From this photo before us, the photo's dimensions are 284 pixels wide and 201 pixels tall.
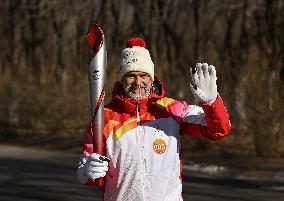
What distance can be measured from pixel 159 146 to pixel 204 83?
1.23 ft

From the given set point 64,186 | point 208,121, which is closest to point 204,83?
point 208,121

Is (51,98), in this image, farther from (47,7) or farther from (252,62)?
(47,7)

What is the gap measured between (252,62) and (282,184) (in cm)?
643

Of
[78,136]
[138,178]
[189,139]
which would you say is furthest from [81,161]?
[78,136]

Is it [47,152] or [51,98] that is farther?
[51,98]

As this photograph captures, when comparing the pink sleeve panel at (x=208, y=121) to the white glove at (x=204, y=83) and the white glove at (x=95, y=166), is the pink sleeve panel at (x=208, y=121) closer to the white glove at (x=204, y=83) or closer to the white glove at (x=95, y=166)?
the white glove at (x=204, y=83)

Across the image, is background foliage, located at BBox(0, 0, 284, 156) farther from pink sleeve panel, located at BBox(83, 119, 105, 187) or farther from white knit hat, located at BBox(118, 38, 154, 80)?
pink sleeve panel, located at BBox(83, 119, 105, 187)

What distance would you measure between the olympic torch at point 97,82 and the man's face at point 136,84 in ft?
0.57

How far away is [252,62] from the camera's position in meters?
19.4

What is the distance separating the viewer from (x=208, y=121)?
481 centimetres

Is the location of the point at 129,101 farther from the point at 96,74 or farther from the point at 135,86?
the point at 96,74

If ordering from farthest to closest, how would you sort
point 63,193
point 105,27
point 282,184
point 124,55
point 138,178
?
point 105,27
point 282,184
point 63,193
point 124,55
point 138,178

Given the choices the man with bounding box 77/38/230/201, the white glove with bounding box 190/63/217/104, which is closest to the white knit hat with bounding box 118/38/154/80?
the man with bounding box 77/38/230/201

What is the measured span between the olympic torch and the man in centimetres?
8
